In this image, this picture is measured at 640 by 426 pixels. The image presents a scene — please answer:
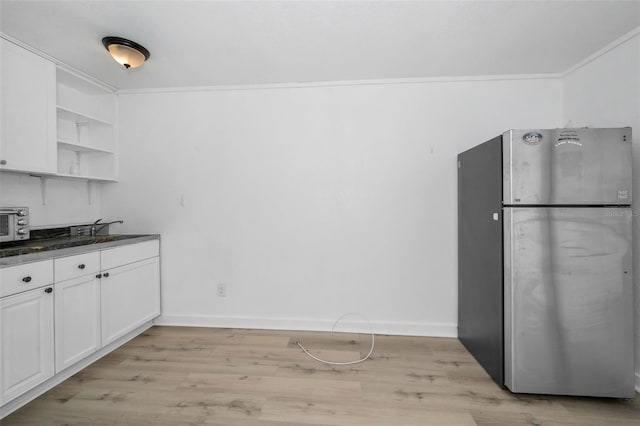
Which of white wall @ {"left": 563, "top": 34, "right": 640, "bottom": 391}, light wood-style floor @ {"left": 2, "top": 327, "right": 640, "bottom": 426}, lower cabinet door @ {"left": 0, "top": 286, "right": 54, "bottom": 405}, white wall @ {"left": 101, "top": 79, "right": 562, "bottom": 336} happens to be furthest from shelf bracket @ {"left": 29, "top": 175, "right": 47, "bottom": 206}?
white wall @ {"left": 563, "top": 34, "right": 640, "bottom": 391}

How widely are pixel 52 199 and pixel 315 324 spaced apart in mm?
2611

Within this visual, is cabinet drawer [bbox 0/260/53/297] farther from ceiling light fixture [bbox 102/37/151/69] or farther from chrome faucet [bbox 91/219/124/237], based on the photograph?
ceiling light fixture [bbox 102/37/151/69]

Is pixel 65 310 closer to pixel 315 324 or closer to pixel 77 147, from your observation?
pixel 77 147

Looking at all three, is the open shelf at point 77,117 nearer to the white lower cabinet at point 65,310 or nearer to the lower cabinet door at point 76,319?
the white lower cabinet at point 65,310

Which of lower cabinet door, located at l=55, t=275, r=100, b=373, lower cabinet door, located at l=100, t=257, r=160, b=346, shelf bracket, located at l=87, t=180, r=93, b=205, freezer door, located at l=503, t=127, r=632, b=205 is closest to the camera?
freezer door, located at l=503, t=127, r=632, b=205

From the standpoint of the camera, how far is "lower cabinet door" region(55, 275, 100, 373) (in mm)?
1812

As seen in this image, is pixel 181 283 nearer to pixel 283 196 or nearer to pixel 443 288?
pixel 283 196

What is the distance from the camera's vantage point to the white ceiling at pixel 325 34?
1.66 meters

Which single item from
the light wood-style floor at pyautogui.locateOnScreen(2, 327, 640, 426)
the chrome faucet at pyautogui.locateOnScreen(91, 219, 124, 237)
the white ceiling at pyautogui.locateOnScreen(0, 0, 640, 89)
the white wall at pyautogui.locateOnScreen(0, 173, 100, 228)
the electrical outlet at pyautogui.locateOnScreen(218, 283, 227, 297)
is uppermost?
the white ceiling at pyautogui.locateOnScreen(0, 0, 640, 89)

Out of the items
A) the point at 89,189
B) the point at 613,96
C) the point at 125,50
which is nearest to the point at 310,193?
the point at 125,50

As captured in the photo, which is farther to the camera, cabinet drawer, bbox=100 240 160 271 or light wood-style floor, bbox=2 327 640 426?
cabinet drawer, bbox=100 240 160 271

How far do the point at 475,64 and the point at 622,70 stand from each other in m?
0.93

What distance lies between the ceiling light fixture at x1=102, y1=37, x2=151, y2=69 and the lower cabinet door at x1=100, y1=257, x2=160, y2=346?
158 cm

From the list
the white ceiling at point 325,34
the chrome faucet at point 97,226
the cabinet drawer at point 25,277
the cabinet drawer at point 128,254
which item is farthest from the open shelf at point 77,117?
the cabinet drawer at point 25,277
